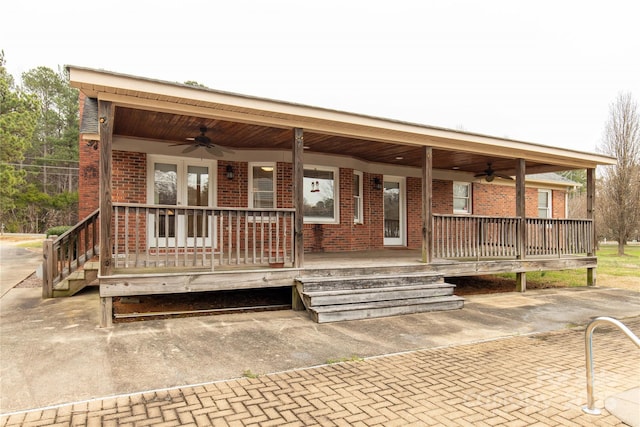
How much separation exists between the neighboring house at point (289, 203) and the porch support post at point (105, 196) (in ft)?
0.05

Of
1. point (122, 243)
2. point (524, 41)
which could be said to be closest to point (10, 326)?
point (122, 243)

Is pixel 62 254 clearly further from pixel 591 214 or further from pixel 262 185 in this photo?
pixel 591 214

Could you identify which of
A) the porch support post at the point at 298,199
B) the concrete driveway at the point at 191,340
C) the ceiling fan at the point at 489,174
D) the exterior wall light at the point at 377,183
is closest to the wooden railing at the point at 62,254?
the concrete driveway at the point at 191,340

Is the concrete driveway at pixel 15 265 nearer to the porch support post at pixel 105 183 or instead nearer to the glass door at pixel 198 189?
the glass door at pixel 198 189

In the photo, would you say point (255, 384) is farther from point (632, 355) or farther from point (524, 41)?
point (524, 41)

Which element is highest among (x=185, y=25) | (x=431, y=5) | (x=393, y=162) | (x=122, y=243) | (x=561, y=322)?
(x=185, y=25)

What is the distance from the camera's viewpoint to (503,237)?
8641 millimetres

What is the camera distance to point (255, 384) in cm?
347

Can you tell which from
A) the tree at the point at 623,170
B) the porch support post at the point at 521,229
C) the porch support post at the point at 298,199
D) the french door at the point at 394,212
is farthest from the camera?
the tree at the point at 623,170

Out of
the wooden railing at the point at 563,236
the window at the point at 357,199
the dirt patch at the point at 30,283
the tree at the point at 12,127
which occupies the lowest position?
the dirt patch at the point at 30,283

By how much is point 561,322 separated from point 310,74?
179ft

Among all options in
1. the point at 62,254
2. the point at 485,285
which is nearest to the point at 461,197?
the point at 485,285

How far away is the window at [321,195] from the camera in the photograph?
33.1ft

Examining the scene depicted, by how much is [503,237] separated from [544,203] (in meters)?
9.23
